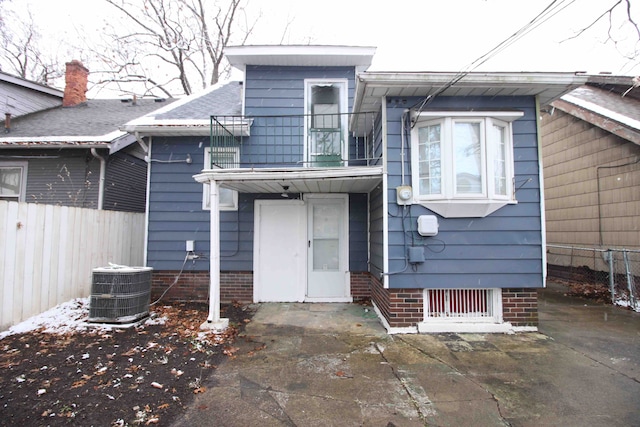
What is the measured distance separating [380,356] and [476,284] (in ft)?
5.92

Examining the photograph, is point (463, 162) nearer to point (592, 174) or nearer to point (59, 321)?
point (592, 174)

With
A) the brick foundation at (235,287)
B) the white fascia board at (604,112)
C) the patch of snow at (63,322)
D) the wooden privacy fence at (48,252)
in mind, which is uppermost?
the white fascia board at (604,112)

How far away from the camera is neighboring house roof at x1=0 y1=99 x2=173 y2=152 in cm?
671

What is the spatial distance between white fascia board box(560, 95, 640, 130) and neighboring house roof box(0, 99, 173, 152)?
10296mm

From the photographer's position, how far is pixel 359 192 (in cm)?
630

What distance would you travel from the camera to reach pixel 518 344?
4.05 m

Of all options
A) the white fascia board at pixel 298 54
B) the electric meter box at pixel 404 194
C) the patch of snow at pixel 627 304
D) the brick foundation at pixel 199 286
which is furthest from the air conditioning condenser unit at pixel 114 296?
the patch of snow at pixel 627 304

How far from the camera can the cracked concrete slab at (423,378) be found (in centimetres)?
253

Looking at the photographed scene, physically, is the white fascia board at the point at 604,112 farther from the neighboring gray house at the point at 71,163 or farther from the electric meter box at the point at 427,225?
the neighboring gray house at the point at 71,163

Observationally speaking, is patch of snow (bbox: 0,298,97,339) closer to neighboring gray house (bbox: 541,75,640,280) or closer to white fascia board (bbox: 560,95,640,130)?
neighboring gray house (bbox: 541,75,640,280)

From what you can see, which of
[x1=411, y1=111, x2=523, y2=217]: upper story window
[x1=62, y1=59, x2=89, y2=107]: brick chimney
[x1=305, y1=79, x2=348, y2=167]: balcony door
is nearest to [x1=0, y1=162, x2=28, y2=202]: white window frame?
[x1=62, y1=59, x2=89, y2=107]: brick chimney

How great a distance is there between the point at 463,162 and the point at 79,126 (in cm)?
855

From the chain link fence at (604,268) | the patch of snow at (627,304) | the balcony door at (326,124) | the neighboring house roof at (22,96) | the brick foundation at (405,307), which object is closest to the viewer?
the brick foundation at (405,307)

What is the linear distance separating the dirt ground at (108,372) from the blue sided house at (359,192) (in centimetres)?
83
